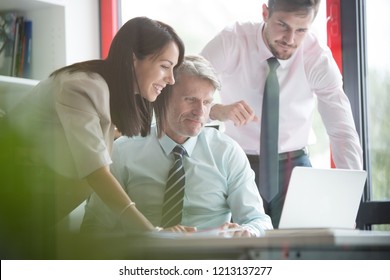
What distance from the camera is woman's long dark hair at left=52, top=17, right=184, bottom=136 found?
1.74 metres

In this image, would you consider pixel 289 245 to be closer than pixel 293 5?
Yes

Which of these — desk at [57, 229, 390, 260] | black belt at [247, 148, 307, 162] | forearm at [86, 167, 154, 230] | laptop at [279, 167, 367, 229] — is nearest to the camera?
desk at [57, 229, 390, 260]

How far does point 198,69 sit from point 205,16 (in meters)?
0.16

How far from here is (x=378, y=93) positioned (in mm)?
1816

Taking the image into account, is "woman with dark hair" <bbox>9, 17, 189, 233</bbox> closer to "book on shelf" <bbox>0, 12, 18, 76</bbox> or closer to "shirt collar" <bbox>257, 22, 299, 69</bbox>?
"book on shelf" <bbox>0, 12, 18, 76</bbox>

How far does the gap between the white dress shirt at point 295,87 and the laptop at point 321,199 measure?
0.45ft

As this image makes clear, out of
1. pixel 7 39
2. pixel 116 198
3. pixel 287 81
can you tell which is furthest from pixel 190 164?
pixel 7 39

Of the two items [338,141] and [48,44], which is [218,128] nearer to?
[338,141]

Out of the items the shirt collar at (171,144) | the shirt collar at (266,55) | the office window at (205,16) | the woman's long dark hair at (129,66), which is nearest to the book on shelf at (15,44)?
the woman's long dark hair at (129,66)

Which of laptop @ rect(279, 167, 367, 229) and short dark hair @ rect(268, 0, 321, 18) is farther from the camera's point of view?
short dark hair @ rect(268, 0, 321, 18)

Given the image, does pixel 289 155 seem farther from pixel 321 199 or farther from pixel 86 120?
pixel 86 120

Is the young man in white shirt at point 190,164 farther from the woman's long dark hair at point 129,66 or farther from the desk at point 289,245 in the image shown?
the desk at point 289,245

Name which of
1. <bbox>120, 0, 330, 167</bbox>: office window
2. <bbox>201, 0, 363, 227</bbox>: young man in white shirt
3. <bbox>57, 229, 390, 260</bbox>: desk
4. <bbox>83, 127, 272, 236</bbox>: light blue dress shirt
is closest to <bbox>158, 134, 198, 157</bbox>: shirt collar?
<bbox>83, 127, 272, 236</bbox>: light blue dress shirt
